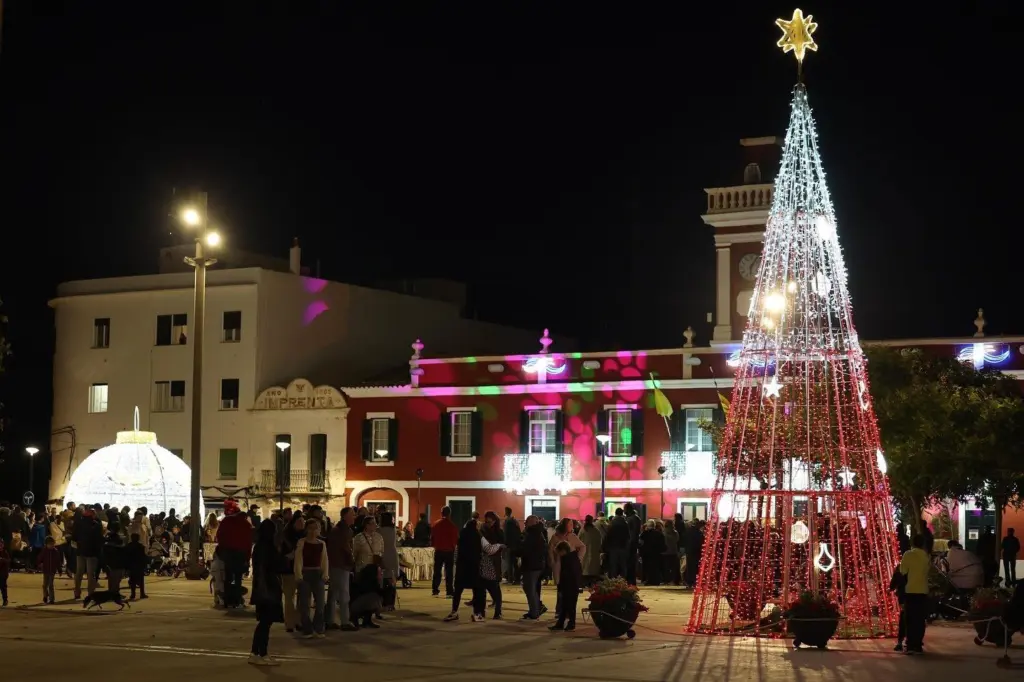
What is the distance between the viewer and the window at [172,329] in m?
52.9

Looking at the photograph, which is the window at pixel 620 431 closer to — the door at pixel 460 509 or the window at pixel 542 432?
the window at pixel 542 432

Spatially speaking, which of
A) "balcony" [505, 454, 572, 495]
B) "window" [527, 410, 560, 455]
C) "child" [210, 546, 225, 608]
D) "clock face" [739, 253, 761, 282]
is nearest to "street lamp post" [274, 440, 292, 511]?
"balcony" [505, 454, 572, 495]

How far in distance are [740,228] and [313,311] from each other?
602 inches

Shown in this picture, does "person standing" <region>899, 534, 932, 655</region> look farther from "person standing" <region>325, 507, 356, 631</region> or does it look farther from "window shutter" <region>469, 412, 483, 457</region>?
"window shutter" <region>469, 412, 483, 457</region>

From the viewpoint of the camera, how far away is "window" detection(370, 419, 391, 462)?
162 ft

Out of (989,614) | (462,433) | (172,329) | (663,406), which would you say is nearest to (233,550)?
(989,614)

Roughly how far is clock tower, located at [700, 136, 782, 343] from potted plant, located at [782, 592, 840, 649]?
2606cm

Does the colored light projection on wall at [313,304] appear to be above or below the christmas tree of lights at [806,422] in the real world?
above

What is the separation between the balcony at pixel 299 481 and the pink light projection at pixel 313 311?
5409 mm

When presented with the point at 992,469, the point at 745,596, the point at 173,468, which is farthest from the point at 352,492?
the point at 745,596

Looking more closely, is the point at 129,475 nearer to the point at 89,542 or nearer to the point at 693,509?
the point at 89,542

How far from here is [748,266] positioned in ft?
148

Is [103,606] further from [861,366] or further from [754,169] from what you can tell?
[754,169]

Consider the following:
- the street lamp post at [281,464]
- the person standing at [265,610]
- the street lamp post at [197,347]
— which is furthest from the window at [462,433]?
the person standing at [265,610]
